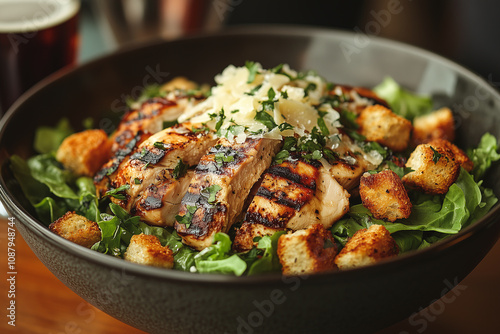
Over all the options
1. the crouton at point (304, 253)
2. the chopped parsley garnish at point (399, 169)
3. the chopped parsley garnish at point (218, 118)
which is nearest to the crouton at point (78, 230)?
the chopped parsley garnish at point (218, 118)

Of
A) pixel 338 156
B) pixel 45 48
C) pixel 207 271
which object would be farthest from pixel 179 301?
pixel 45 48

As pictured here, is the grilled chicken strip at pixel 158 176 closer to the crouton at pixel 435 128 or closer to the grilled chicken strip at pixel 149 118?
the grilled chicken strip at pixel 149 118

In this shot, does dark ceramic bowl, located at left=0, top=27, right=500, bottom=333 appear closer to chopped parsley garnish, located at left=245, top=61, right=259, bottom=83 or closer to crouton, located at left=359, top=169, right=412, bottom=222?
crouton, located at left=359, top=169, right=412, bottom=222

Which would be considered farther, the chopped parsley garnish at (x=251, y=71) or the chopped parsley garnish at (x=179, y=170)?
the chopped parsley garnish at (x=251, y=71)

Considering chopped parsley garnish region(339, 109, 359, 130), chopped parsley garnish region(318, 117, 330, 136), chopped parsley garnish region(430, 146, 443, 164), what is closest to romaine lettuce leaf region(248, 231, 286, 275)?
chopped parsley garnish region(318, 117, 330, 136)

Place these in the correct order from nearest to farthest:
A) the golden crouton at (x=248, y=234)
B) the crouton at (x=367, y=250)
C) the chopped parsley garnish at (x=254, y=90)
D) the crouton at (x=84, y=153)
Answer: the crouton at (x=367, y=250) → the golden crouton at (x=248, y=234) → the chopped parsley garnish at (x=254, y=90) → the crouton at (x=84, y=153)

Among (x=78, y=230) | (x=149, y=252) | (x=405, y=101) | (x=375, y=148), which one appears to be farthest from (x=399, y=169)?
(x=78, y=230)
